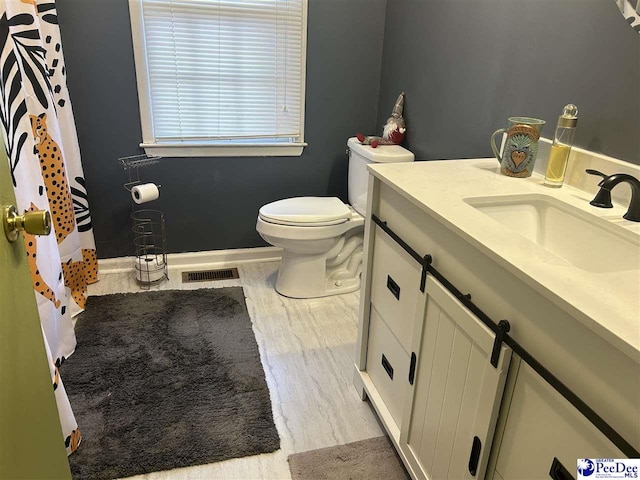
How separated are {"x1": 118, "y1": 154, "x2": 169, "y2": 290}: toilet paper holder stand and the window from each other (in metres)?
0.14

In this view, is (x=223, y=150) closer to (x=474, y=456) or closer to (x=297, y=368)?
(x=297, y=368)

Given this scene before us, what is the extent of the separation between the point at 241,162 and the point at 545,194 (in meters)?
1.81

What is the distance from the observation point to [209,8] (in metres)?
2.46

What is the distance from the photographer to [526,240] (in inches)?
40.4

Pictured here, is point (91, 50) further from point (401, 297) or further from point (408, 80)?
point (401, 297)

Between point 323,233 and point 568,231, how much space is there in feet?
4.25

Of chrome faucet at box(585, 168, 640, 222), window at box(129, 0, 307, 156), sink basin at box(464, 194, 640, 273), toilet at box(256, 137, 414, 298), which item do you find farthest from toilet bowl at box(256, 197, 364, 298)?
chrome faucet at box(585, 168, 640, 222)

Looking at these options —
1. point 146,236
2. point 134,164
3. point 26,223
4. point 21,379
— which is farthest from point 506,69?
point 146,236

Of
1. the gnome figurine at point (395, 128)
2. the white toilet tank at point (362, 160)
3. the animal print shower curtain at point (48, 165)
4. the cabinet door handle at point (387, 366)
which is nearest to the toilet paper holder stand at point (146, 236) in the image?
the animal print shower curtain at point (48, 165)

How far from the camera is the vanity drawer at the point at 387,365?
1.53 meters

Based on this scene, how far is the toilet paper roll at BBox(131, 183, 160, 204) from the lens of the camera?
245 centimetres

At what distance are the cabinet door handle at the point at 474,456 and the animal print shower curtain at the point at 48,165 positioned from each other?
1.18 m

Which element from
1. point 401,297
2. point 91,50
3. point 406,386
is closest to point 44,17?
point 91,50
